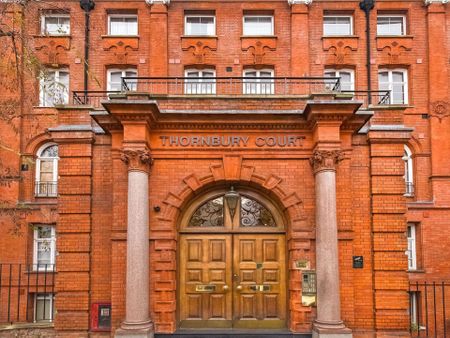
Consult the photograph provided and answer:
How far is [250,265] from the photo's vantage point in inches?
401

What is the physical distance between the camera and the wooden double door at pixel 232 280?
1006cm

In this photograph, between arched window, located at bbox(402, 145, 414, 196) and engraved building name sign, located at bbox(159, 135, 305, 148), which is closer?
engraved building name sign, located at bbox(159, 135, 305, 148)

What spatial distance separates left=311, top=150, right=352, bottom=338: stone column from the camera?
9289 millimetres

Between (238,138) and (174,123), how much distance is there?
4.86 ft

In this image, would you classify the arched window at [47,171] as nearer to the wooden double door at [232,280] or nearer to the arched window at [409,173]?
the wooden double door at [232,280]

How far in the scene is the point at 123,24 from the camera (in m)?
20.4

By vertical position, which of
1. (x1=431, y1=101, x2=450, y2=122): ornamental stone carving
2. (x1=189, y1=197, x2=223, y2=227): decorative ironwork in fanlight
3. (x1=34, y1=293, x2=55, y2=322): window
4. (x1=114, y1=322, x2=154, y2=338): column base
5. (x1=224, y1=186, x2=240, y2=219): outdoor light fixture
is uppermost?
(x1=431, y1=101, x2=450, y2=122): ornamental stone carving

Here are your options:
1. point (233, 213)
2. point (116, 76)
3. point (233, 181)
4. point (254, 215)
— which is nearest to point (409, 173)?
point (254, 215)

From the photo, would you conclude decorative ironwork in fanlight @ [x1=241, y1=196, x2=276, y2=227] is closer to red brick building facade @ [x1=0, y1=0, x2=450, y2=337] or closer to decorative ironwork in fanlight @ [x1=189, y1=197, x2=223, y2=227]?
red brick building facade @ [x1=0, y1=0, x2=450, y2=337]

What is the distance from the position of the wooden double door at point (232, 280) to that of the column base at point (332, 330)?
1.00 meters

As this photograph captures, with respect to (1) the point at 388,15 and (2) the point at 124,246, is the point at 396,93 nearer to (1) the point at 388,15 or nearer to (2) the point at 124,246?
(1) the point at 388,15

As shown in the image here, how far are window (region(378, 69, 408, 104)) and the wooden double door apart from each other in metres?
12.3

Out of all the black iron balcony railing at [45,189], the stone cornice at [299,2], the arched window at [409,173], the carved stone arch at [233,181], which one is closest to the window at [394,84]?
the arched window at [409,173]

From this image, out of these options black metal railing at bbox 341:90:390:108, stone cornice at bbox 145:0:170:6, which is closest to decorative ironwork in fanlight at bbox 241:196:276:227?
black metal railing at bbox 341:90:390:108
